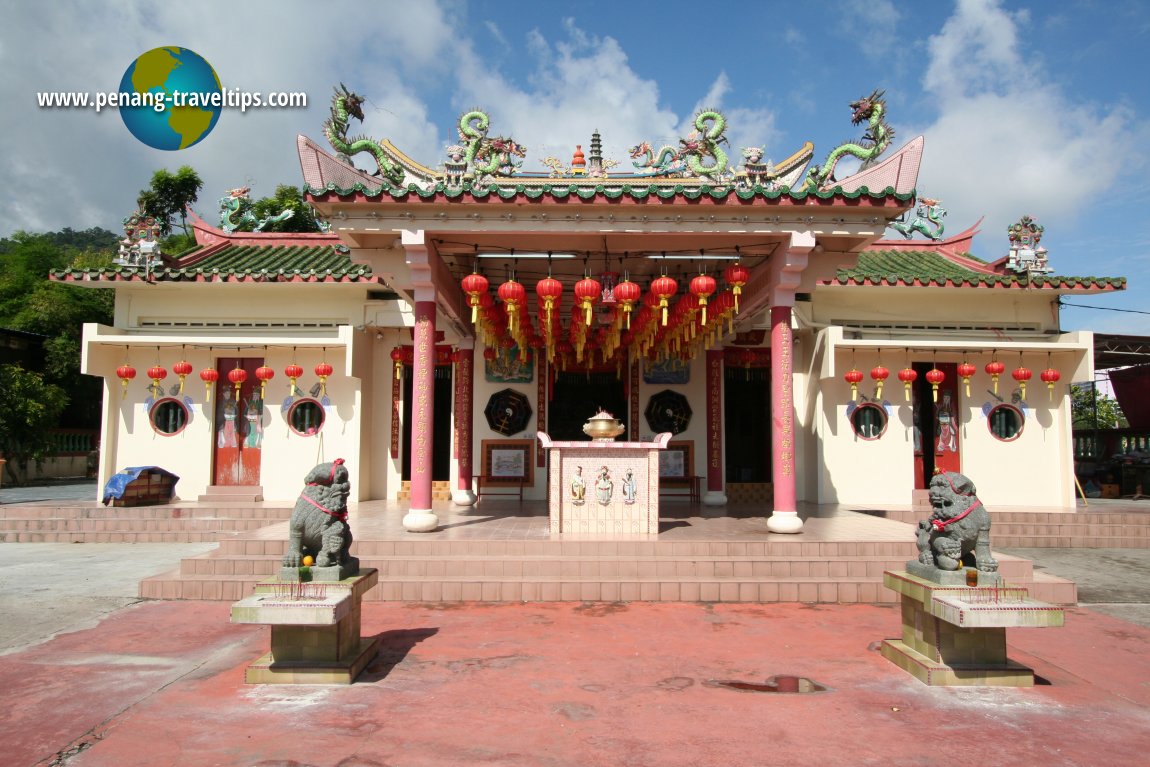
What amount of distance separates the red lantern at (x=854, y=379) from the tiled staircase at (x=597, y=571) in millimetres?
4576

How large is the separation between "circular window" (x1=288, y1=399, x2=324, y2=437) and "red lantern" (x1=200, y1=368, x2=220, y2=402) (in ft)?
4.14

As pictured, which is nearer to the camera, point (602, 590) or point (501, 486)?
point (602, 590)

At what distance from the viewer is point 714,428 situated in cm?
1176

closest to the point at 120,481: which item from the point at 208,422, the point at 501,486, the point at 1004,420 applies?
the point at 208,422

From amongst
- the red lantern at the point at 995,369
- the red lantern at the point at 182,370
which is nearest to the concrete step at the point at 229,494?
the red lantern at the point at 182,370

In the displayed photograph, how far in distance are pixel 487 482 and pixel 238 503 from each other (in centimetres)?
393

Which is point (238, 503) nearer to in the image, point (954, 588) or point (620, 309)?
point (620, 309)

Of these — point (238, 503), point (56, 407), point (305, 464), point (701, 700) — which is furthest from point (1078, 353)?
point (56, 407)

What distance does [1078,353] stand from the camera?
11.3 m

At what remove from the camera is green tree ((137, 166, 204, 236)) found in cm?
3055

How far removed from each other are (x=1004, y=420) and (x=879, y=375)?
260 centimetres

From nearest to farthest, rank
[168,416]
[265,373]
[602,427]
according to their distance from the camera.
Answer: [602,427] < [265,373] < [168,416]

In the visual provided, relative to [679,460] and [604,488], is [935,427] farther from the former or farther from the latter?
[604,488]

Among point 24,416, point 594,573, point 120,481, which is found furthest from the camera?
point 24,416
